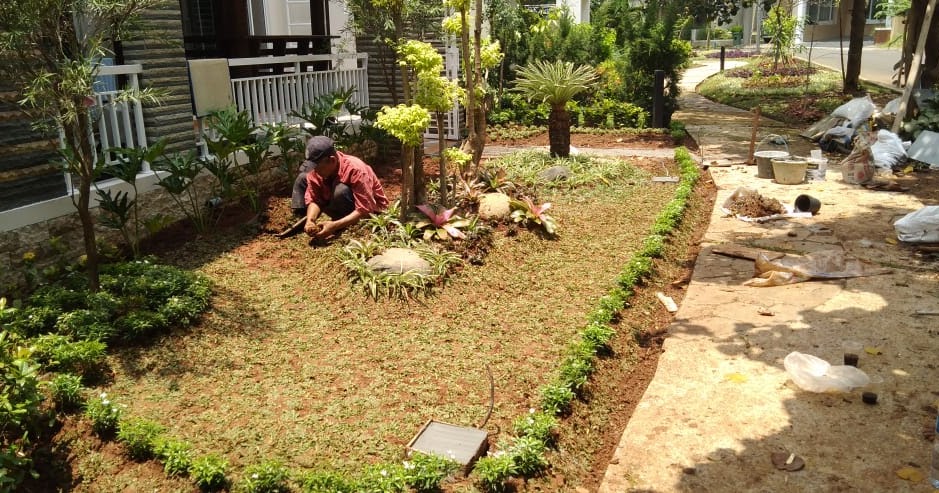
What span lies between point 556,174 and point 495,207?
2690 millimetres

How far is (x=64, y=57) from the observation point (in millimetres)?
4867

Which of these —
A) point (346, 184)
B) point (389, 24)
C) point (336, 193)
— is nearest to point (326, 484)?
point (336, 193)

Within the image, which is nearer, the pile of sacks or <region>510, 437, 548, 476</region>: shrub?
<region>510, 437, 548, 476</region>: shrub

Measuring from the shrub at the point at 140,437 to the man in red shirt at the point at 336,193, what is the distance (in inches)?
120

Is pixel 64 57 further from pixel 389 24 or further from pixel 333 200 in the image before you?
pixel 389 24

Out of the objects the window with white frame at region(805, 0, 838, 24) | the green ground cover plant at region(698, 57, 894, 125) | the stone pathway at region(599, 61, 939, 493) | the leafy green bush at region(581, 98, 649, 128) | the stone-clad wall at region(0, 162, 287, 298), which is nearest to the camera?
the stone pathway at region(599, 61, 939, 493)

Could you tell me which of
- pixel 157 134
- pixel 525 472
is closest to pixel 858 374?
pixel 525 472

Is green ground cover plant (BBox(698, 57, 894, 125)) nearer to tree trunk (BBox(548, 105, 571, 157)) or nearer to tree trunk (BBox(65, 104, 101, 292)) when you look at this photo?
tree trunk (BBox(548, 105, 571, 157))

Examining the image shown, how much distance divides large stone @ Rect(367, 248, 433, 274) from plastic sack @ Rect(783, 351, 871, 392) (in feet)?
9.58

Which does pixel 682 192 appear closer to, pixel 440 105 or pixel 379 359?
pixel 440 105

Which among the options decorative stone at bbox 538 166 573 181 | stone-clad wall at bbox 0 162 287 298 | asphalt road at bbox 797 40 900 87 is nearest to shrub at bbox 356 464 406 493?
stone-clad wall at bbox 0 162 287 298

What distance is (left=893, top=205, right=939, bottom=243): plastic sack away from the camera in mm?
7219

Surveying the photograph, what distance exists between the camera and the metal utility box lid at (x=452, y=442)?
381cm

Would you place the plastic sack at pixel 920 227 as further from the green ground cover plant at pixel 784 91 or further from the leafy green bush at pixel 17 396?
the green ground cover plant at pixel 784 91
